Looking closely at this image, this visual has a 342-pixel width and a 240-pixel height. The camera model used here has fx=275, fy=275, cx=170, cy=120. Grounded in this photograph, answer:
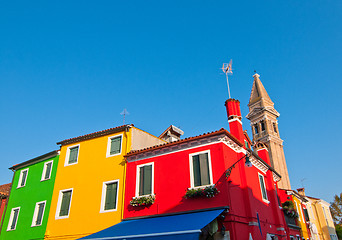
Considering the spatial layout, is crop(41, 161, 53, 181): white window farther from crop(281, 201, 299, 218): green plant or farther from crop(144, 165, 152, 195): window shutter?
crop(281, 201, 299, 218): green plant

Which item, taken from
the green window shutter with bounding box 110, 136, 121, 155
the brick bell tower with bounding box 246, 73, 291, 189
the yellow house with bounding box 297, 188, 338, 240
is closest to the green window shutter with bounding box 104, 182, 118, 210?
the green window shutter with bounding box 110, 136, 121, 155

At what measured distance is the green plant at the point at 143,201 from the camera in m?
15.1

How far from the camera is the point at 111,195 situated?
17.0 meters

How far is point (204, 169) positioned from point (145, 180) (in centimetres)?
→ 384

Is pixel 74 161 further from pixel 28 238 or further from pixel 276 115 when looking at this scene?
pixel 276 115

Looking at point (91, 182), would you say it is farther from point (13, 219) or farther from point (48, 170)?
point (13, 219)

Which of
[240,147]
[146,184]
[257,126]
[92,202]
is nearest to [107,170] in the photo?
[92,202]

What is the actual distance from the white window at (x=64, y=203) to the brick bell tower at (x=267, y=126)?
2043 inches

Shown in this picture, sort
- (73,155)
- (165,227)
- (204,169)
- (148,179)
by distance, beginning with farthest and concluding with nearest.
Answer: (73,155) < (148,179) < (204,169) < (165,227)

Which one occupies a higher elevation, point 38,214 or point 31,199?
point 31,199

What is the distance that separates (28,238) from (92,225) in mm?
6198

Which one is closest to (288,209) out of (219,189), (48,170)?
(219,189)

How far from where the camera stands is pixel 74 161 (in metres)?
19.9

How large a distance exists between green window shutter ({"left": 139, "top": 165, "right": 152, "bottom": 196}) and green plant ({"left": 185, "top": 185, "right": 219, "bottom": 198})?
2808mm
